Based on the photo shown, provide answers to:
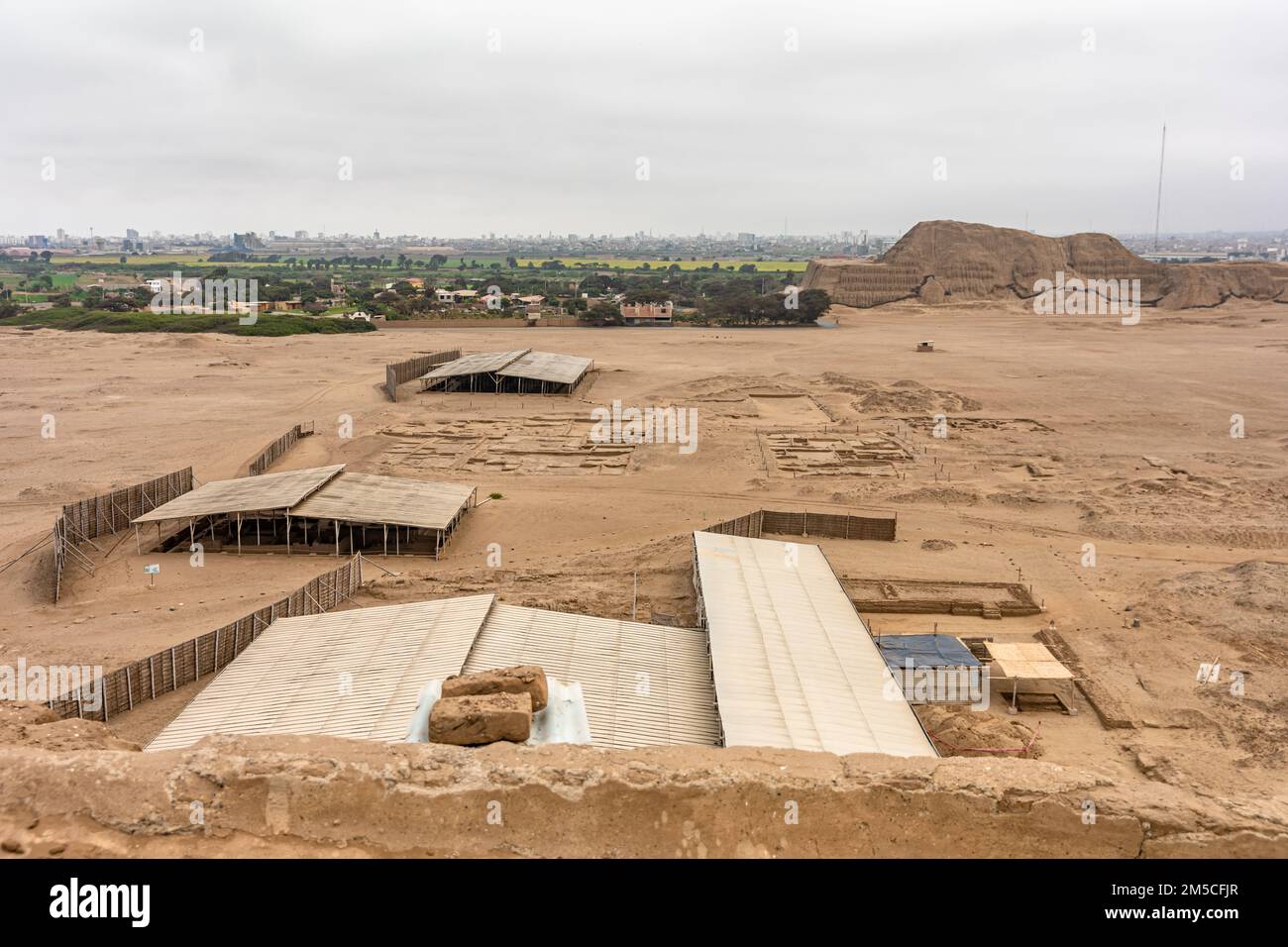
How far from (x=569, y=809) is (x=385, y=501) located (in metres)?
21.0

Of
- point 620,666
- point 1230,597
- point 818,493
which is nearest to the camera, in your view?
point 620,666

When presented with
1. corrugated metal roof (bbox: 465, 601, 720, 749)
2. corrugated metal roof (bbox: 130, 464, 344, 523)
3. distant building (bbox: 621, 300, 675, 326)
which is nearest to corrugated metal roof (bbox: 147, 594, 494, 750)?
corrugated metal roof (bbox: 465, 601, 720, 749)

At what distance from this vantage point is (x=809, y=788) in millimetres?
7719

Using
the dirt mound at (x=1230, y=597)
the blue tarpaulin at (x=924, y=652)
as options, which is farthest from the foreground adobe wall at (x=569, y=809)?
the dirt mound at (x=1230, y=597)

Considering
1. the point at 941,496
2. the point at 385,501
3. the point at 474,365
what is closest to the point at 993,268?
the point at 474,365

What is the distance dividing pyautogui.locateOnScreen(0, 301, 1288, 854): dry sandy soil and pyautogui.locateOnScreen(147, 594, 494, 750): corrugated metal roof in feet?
5.93

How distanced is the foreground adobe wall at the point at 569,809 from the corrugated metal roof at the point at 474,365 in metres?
46.1

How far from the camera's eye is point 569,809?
24.4ft

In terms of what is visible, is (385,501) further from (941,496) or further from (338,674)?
(941,496)

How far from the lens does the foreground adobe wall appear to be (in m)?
7.13

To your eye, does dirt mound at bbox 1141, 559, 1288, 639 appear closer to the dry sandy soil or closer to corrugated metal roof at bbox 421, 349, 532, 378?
the dry sandy soil

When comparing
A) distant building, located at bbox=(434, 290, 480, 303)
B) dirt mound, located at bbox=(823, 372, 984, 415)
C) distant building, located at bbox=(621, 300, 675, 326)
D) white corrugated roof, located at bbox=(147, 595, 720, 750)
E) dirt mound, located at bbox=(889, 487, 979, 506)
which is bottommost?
white corrugated roof, located at bbox=(147, 595, 720, 750)

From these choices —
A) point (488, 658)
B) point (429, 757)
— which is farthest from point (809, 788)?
point (488, 658)

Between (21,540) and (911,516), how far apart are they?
1113 inches
